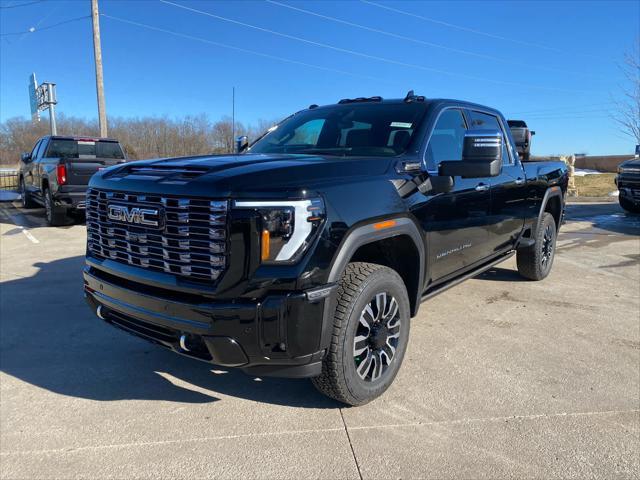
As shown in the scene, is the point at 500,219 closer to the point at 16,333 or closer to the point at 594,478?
the point at 594,478

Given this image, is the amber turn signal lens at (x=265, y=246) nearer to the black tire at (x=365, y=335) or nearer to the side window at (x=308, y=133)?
the black tire at (x=365, y=335)

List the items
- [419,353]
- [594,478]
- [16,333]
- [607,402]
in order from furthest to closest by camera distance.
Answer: [16,333] → [419,353] → [607,402] → [594,478]


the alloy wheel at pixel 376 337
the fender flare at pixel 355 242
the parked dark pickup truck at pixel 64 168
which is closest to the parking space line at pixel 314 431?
the alloy wheel at pixel 376 337

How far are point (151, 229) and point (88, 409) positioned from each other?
1.28m

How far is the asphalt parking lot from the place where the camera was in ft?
8.05

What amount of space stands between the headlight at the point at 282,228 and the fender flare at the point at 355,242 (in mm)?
245

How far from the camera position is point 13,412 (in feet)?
9.64

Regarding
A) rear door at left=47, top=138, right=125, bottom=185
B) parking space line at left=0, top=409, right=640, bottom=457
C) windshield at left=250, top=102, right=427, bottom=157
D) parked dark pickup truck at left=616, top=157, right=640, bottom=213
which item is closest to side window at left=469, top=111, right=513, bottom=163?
windshield at left=250, top=102, right=427, bottom=157

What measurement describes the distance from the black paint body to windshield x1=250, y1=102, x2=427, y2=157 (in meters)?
0.17

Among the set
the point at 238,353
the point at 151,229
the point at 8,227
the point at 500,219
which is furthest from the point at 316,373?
the point at 8,227

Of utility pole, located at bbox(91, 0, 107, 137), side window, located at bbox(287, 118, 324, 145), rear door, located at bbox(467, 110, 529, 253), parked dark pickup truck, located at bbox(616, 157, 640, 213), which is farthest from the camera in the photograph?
utility pole, located at bbox(91, 0, 107, 137)

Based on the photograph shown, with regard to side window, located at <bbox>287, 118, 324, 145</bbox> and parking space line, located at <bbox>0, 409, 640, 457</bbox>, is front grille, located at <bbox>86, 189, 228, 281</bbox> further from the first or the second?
side window, located at <bbox>287, 118, 324, 145</bbox>

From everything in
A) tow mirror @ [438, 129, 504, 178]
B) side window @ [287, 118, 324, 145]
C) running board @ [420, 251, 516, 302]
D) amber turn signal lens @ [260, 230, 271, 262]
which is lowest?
running board @ [420, 251, 516, 302]

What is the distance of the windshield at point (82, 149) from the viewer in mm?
11164
